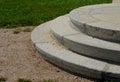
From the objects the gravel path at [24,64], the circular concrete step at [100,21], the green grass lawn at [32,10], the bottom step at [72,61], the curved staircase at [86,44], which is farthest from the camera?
the green grass lawn at [32,10]

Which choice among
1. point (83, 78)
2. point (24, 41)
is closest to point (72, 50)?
point (83, 78)

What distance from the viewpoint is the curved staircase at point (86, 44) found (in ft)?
16.1

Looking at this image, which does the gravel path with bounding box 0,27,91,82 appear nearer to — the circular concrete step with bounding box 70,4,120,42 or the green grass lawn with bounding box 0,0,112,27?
the circular concrete step with bounding box 70,4,120,42

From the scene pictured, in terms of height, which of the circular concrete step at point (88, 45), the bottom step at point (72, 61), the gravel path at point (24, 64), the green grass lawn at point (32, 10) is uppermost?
the circular concrete step at point (88, 45)

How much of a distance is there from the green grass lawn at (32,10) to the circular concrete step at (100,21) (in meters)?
1.83

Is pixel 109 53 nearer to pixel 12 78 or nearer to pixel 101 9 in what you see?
pixel 12 78

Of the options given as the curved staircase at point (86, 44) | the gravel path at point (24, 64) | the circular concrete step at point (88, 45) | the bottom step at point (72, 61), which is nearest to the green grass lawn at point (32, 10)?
the gravel path at point (24, 64)

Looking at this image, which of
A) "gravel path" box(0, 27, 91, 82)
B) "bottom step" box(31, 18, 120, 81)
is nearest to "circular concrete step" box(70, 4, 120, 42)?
"bottom step" box(31, 18, 120, 81)

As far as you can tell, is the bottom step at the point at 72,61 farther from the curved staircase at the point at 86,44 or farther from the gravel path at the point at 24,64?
the gravel path at the point at 24,64

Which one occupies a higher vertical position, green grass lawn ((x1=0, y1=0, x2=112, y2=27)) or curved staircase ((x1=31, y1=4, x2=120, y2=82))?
curved staircase ((x1=31, y1=4, x2=120, y2=82))

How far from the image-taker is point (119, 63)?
498 cm

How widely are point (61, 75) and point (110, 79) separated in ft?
2.82

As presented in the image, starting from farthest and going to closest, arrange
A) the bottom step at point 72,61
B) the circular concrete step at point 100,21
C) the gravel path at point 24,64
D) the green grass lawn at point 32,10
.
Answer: the green grass lawn at point 32,10 → the circular concrete step at point 100,21 → the gravel path at point 24,64 → the bottom step at point 72,61

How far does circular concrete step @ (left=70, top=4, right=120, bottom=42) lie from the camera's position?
5.32 meters
